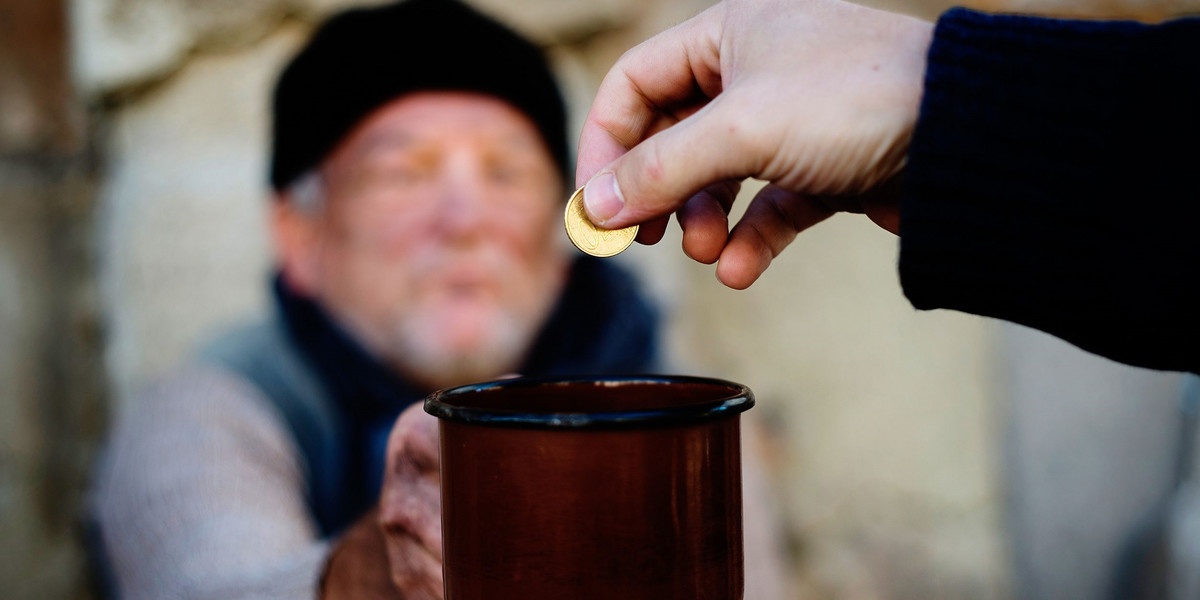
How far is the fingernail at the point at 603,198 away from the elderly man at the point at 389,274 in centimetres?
96

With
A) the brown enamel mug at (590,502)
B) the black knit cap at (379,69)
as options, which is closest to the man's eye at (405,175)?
the black knit cap at (379,69)

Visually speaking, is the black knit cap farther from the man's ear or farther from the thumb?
the thumb

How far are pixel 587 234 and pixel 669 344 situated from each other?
123 cm

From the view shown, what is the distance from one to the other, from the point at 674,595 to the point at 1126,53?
16.7 inches

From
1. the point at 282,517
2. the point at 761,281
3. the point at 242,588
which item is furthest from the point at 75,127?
the point at 761,281

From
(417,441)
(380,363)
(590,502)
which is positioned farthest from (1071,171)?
(380,363)

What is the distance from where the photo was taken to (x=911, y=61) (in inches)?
21.4

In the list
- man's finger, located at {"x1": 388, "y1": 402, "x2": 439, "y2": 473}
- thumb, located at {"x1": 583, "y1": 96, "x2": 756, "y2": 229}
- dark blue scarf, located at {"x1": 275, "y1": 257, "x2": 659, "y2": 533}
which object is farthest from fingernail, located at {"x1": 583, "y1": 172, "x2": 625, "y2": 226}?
dark blue scarf, located at {"x1": 275, "y1": 257, "x2": 659, "y2": 533}

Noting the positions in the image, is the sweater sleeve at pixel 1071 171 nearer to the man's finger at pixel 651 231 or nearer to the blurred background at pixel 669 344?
the man's finger at pixel 651 231

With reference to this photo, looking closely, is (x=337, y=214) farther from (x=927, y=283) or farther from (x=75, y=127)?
(x=927, y=283)

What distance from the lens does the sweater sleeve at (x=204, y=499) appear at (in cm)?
108

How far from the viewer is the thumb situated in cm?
55

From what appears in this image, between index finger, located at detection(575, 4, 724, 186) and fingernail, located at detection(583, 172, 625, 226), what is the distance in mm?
62

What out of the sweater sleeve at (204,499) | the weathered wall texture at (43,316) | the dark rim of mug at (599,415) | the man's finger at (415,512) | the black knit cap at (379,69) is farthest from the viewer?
the black knit cap at (379,69)
